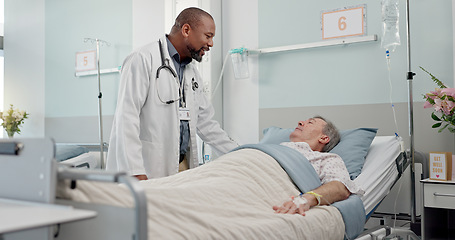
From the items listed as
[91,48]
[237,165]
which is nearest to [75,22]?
[91,48]

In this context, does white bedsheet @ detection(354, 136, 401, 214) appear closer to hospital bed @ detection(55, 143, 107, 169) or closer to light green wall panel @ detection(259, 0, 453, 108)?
light green wall panel @ detection(259, 0, 453, 108)

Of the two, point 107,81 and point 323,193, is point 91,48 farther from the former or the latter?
point 323,193

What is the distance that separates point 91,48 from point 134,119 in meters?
2.74

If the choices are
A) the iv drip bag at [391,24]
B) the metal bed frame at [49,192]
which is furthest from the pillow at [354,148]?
the metal bed frame at [49,192]

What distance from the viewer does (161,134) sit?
2559mm

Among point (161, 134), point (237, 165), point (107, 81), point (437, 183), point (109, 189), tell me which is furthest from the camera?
point (107, 81)

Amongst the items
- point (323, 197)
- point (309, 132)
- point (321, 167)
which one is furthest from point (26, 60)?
point (323, 197)

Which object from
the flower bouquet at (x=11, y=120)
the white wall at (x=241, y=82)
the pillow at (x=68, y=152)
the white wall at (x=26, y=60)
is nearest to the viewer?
the white wall at (x=241, y=82)

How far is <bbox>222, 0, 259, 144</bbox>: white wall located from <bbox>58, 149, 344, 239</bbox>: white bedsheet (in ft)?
5.42

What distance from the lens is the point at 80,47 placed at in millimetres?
4953

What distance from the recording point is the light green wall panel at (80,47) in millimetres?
4656

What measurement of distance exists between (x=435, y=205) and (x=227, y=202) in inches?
64.0

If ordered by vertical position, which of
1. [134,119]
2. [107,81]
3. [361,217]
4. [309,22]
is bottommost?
[361,217]

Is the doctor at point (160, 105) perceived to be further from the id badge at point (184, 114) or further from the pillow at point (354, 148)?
the pillow at point (354, 148)
